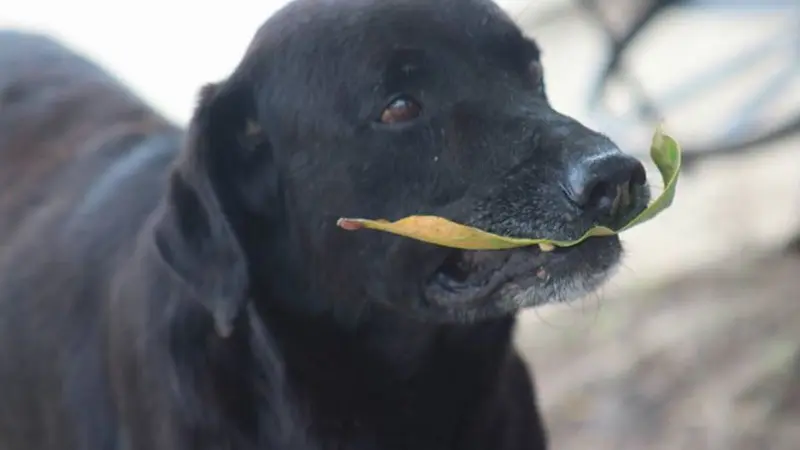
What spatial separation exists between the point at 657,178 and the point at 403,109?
41.8 inches

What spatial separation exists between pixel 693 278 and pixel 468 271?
126 cm

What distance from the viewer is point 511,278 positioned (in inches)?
46.3

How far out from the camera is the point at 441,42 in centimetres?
118

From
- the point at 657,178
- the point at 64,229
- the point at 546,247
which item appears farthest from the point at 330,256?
the point at 657,178

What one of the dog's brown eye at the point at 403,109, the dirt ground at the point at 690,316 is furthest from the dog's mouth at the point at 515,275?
the dirt ground at the point at 690,316

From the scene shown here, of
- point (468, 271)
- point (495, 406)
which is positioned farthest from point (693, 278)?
point (468, 271)

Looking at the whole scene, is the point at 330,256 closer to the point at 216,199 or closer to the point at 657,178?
the point at 216,199

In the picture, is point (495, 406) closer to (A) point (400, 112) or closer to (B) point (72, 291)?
(A) point (400, 112)

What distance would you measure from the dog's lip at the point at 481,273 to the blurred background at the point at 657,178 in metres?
0.88

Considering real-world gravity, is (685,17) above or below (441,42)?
below

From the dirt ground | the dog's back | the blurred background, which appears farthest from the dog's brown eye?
the blurred background

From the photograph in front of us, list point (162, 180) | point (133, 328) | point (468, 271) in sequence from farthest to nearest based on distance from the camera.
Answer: point (162, 180) < point (133, 328) < point (468, 271)

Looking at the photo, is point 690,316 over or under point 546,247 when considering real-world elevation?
under

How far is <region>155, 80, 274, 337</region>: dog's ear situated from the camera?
1239 millimetres
